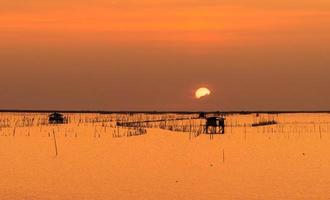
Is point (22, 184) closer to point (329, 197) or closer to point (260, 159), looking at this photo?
point (329, 197)

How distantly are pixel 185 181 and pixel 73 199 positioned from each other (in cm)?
325

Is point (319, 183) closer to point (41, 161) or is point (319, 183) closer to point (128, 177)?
point (128, 177)

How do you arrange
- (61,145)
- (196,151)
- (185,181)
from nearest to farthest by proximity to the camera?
(185,181), (196,151), (61,145)

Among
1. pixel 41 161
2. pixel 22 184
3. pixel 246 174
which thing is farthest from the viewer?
pixel 41 161

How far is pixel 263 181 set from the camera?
1266 centimetres

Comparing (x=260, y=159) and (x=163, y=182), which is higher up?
(x=260, y=159)

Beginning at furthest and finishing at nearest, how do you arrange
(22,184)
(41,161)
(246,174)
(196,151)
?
(196,151)
(41,161)
(246,174)
(22,184)

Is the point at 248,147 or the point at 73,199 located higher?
the point at 248,147

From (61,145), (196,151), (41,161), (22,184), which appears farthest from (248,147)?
(22,184)

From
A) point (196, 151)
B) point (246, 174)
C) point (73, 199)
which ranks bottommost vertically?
point (73, 199)

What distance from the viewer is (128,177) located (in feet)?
43.7

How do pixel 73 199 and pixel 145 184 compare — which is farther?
pixel 145 184

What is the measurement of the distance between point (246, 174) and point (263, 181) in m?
1.28

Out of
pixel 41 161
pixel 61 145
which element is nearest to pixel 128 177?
pixel 41 161
